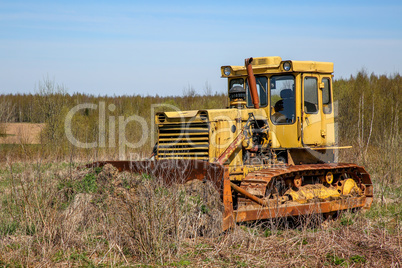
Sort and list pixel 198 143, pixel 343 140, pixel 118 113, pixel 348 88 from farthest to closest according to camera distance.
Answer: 1. pixel 118 113
2. pixel 348 88
3. pixel 343 140
4. pixel 198 143

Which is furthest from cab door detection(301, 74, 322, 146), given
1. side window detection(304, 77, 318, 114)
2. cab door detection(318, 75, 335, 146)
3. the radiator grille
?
the radiator grille

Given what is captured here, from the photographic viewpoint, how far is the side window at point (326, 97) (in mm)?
9227

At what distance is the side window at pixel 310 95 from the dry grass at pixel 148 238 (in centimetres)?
275

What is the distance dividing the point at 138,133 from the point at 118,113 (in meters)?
4.85

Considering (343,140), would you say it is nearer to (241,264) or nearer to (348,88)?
(348,88)

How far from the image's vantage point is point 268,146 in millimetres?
8562

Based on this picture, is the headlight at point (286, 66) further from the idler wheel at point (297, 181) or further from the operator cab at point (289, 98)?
the idler wheel at point (297, 181)

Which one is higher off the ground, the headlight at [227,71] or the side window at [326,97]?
the headlight at [227,71]

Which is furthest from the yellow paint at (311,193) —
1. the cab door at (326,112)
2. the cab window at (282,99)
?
the cab window at (282,99)

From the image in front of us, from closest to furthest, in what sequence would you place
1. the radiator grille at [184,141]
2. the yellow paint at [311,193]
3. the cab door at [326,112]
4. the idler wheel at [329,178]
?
the radiator grille at [184,141] < the yellow paint at [311,193] < the idler wheel at [329,178] < the cab door at [326,112]

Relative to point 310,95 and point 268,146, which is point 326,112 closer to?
point 310,95

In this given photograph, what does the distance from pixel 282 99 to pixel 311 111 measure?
660 millimetres

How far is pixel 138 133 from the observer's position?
20.6 m

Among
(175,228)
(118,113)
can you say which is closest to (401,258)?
(175,228)
